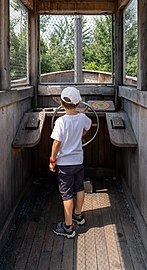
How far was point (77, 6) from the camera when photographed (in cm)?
427

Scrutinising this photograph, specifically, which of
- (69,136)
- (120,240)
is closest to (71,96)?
(69,136)

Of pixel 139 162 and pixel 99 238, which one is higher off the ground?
pixel 139 162

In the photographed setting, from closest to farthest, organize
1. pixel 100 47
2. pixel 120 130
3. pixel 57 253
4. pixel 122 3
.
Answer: pixel 57 253, pixel 120 130, pixel 122 3, pixel 100 47

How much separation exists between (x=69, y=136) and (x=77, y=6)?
2.17 m

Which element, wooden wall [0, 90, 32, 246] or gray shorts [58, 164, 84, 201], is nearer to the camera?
wooden wall [0, 90, 32, 246]

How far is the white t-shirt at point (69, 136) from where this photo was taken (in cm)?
281

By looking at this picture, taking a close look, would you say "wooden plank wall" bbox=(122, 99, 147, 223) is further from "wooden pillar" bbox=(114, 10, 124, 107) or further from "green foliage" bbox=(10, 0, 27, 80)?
"green foliage" bbox=(10, 0, 27, 80)

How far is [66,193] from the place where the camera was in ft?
9.48

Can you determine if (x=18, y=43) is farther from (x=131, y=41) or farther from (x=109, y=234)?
(x=109, y=234)

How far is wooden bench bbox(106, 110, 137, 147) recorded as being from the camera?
3.18m

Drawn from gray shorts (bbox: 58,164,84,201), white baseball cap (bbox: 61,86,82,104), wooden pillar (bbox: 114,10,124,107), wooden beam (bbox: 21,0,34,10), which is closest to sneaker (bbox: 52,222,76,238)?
gray shorts (bbox: 58,164,84,201)

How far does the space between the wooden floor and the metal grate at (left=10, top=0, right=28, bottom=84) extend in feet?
4.49

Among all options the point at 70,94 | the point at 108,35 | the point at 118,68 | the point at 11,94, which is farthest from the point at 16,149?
the point at 108,35

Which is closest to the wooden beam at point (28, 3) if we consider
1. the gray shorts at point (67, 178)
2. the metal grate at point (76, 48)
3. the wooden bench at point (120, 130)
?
the metal grate at point (76, 48)
